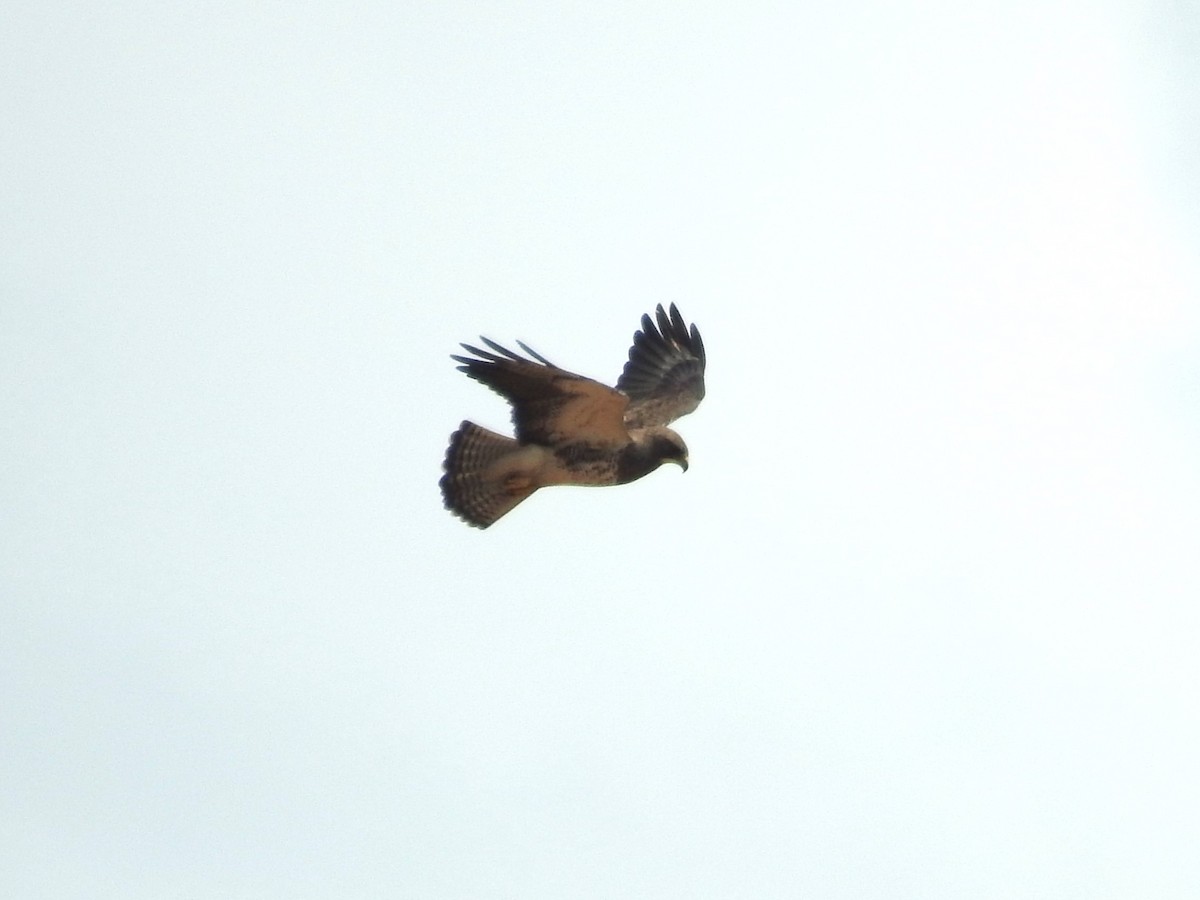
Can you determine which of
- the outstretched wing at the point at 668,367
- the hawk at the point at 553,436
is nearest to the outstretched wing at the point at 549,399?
the hawk at the point at 553,436

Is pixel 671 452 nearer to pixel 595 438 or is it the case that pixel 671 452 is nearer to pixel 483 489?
pixel 595 438

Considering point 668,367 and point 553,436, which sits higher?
point 668,367

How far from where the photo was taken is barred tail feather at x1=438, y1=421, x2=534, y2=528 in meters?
15.3

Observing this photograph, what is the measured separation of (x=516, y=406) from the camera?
14406 millimetres

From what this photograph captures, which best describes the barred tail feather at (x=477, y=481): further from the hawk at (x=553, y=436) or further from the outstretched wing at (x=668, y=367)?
the outstretched wing at (x=668, y=367)

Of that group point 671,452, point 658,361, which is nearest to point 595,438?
point 671,452

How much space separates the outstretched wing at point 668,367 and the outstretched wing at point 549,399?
2.08 m

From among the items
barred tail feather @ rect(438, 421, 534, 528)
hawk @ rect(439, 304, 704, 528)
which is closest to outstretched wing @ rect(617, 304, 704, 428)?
hawk @ rect(439, 304, 704, 528)

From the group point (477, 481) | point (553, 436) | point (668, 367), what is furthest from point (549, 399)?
point (668, 367)

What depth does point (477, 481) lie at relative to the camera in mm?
15422

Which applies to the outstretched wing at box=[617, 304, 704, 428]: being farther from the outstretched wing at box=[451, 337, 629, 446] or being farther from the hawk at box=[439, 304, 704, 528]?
the outstretched wing at box=[451, 337, 629, 446]

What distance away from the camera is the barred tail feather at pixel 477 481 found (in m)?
15.3

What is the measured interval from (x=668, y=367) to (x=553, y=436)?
2542 mm

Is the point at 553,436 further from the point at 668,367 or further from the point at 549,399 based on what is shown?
the point at 668,367
